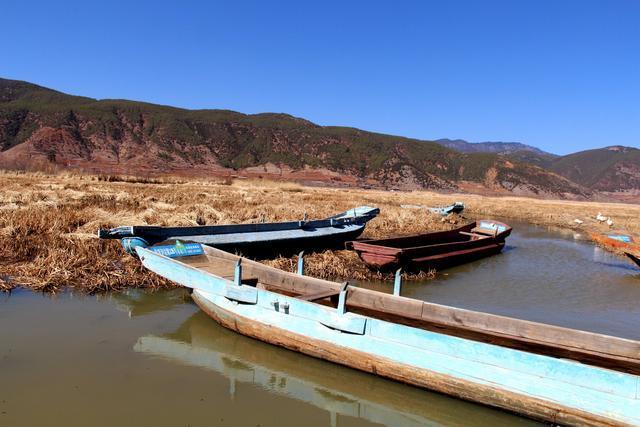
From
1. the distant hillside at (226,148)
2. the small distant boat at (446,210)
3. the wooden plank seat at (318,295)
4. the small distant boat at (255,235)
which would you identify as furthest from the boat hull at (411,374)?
the distant hillside at (226,148)

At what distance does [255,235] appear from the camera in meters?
12.9

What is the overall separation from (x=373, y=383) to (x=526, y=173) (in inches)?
4580

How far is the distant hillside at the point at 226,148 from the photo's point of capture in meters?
81.7

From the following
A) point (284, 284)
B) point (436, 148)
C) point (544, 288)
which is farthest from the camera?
point (436, 148)

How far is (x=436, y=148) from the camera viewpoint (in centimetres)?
12256

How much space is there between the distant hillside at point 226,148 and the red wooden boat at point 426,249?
60048 millimetres

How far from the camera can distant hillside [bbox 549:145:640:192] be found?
474ft

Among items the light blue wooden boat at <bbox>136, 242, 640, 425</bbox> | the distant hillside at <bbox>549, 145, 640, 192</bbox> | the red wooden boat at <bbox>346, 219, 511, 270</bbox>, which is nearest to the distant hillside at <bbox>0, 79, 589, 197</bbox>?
the distant hillside at <bbox>549, 145, 640, 192</bbox>

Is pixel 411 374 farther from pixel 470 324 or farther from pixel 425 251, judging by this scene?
pixel 425 251

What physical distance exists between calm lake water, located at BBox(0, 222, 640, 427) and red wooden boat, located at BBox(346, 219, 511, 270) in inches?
135

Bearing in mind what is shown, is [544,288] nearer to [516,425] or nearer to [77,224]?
[516,425]

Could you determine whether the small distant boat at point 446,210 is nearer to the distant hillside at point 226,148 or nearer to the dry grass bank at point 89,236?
the dry grass bank at point 89,236

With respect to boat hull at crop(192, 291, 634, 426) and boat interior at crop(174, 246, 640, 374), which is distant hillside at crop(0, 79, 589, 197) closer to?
boat interior at crop(174, 246, 640, 374)

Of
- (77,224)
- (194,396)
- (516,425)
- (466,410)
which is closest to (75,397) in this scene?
(194,396)
